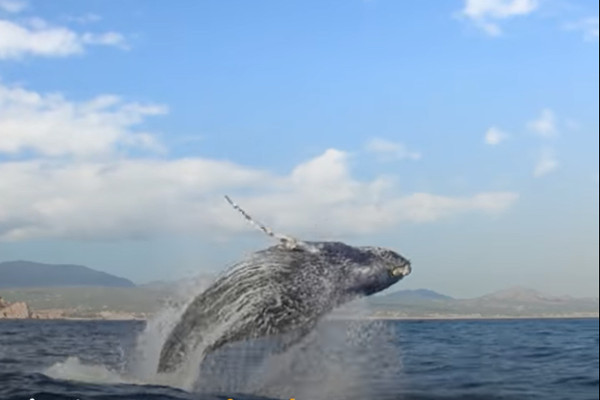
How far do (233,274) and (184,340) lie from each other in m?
1.31

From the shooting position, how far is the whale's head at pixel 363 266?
11781 millimetres

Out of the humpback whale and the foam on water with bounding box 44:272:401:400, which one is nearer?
the humpback whale

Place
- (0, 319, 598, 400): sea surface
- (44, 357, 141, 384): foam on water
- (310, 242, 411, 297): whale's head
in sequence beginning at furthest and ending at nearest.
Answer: (44, 357, 141, 384): foam on water < (310, 242, 411, 297): whale's head < (0, 319, 598, 400): sea surface

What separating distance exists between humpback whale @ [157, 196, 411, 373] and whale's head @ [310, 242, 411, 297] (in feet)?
0.05

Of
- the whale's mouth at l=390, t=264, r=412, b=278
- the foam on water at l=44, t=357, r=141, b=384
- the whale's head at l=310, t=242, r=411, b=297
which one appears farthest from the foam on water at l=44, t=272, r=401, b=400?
the whale's mouth at l=390, t=264, r=412, b=278

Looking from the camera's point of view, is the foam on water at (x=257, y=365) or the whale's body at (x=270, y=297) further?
the foam on water at (x=257, y=365)

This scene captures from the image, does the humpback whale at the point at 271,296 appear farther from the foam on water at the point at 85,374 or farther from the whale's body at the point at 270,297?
the foam on water at the point at 85,374

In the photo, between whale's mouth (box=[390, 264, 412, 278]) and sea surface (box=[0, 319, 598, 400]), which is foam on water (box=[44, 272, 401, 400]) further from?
whale's mouth (box=[390, 264, 412, 278])

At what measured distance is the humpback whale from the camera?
11.4 meters

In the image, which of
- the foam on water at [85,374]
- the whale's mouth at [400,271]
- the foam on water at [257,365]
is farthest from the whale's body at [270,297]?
the foam on water at [85,374]

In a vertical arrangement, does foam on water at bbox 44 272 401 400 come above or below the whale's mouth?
below

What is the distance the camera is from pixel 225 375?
13617 mm

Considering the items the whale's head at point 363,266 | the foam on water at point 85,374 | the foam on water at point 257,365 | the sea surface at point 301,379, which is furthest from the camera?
the foam on water at point 85,374

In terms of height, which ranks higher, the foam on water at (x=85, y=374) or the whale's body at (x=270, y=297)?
the whale's body at (x=270, y=297)
